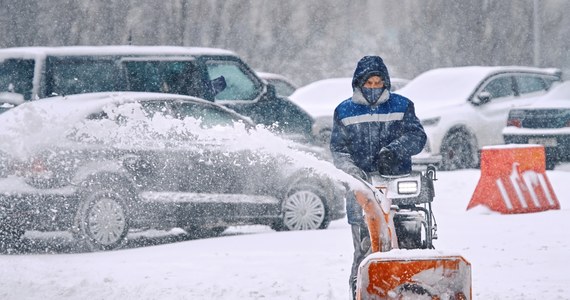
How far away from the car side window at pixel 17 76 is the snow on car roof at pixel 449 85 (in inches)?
310

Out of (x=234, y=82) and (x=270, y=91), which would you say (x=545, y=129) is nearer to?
(x=270, y=91)

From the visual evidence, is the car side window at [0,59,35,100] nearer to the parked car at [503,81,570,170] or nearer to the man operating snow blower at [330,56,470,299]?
the man operating snow blower at [330,56,470,299]

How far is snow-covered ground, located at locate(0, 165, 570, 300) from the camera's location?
27.9 ft

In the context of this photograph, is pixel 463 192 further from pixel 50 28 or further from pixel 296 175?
A: pixel 50 28

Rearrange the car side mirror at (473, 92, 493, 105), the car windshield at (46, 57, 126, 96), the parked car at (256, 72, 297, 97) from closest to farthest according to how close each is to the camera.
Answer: the car windshield at (46, 57, 126, 96)
the car side mirror at (473, 92, 493, 105)
the parked car at (256, 72, 297, 97)

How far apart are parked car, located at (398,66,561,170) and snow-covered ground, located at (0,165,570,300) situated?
555cm

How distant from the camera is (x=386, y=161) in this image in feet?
21.1

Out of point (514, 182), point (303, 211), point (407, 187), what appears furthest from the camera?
point (514, 182)

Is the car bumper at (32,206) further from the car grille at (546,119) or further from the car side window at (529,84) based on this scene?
the car side window at (529,84)

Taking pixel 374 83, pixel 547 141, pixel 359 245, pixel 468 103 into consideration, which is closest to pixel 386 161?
pixel 374 83

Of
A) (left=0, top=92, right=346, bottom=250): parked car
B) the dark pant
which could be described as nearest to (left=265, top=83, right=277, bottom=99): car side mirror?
(left=0, top=92, right=346, bottom=250): parked car

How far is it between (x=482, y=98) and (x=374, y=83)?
1219cm

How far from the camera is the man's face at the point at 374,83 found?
6738 millimetres

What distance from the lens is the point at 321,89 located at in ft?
78.8
